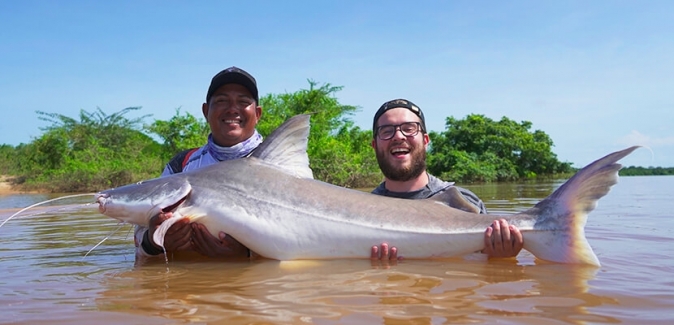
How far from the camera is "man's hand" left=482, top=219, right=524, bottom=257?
3.36 m

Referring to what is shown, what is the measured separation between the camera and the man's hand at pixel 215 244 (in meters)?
3.71

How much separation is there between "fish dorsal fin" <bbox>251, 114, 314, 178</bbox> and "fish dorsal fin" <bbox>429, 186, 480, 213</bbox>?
3.13 feet

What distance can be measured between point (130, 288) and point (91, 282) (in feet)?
1.21

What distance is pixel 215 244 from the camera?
12.5 feet

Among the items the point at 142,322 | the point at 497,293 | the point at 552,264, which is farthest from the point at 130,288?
the point at 552,264

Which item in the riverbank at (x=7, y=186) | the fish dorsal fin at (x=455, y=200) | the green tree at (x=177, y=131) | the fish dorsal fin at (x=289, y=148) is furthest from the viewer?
the green tree at (x=177, y=131)

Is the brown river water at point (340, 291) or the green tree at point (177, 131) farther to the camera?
the green tree at point (177, 131)

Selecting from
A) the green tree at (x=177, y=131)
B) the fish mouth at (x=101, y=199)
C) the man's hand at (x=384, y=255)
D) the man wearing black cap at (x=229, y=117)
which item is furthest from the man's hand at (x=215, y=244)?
the green tree at (x=177, y=131)

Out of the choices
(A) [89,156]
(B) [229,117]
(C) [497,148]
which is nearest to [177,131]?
(A) [89,156]

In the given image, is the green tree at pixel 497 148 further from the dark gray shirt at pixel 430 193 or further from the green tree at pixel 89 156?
the dark gray shirt at pixel 430 193

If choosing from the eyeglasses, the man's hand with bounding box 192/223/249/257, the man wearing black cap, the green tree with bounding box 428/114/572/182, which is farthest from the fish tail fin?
the green tree with bounding box 428/114/572/182

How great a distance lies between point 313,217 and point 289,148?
0.60 meters

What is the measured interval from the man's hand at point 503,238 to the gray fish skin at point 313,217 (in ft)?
0.14

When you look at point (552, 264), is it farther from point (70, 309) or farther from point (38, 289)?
point (38, 289)
